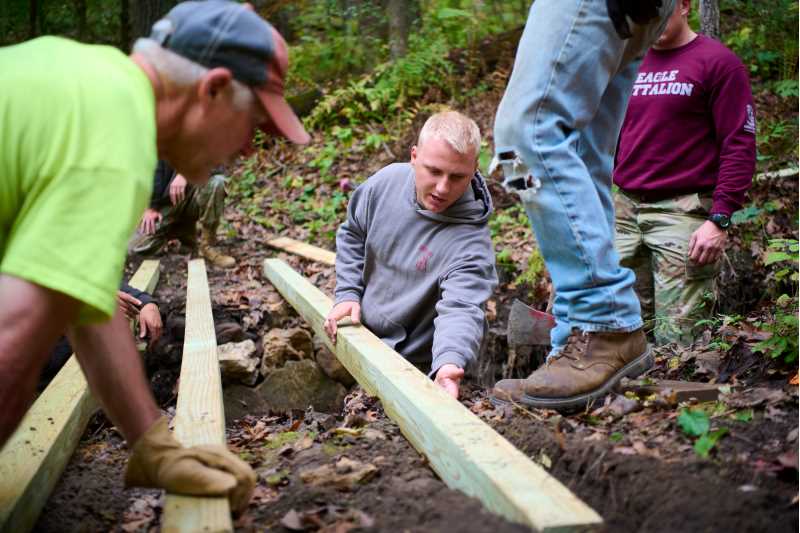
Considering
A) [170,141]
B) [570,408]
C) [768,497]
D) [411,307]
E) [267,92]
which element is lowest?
[411,307]

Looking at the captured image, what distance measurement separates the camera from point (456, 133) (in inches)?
142

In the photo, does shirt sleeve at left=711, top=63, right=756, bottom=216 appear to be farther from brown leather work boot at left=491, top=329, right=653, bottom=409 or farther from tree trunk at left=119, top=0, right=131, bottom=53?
tree trunk at left=119, top=0, right=131, bottom=53

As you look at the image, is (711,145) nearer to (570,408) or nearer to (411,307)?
(411,307)

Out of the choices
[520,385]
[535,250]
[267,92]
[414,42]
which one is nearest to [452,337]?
[520,385]

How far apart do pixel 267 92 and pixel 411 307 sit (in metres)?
2.23

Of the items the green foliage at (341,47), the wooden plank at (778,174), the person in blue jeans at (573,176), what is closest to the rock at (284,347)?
the person in blue jeans at (573,176)

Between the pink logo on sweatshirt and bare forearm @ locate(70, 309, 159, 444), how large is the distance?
2.13 meters

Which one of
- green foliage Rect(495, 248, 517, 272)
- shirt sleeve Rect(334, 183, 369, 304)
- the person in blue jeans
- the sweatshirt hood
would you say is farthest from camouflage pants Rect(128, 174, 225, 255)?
the person in blue jeans

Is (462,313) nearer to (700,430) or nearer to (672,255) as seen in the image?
(700,430)

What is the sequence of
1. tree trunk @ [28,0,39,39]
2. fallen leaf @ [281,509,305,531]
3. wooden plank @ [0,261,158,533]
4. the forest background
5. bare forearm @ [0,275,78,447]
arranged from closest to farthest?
1. bare forearm @ [0,275,78,447]
2. fallen leaf @ [281,509,305,531]
3. wooden plank @ [0,261,158,533]
4. the forest background
5. tree trunk @ [28,0,39,39]

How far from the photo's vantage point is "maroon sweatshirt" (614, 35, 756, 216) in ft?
14.5

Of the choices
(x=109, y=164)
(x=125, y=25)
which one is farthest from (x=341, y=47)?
(x=109, y=164)

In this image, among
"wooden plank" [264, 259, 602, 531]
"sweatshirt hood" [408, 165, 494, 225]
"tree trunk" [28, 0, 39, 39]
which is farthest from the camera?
"tree trunk" [28, 0, 39, 39]

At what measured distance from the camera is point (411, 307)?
4051 millimetres
